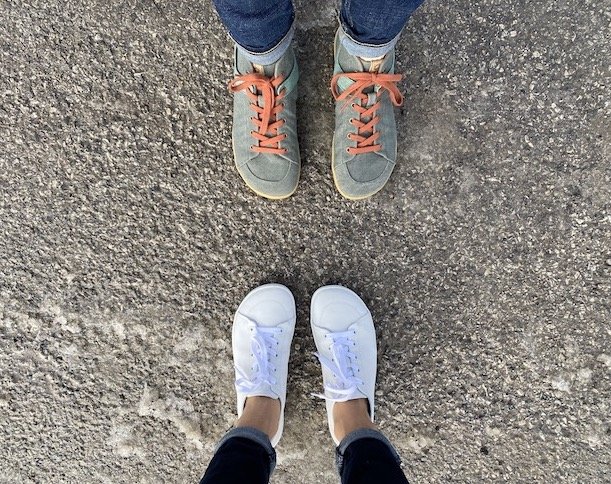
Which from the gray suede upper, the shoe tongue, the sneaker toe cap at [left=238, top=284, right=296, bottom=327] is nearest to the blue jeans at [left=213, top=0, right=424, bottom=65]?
the shoe tongue

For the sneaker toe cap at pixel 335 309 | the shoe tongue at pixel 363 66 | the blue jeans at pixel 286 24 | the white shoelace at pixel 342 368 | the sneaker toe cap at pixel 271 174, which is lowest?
the white shoelace at pixel 342 368

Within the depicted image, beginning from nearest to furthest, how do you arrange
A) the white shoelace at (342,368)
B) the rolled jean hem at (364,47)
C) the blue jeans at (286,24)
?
the blue jeans at (286,24) → the rolled jean hem at (364,47) → the white shoelace at (342,368)

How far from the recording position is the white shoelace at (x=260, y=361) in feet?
4.59

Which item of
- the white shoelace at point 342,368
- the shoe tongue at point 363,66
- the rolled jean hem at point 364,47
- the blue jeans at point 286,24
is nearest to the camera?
the blue jeans at point 286,24

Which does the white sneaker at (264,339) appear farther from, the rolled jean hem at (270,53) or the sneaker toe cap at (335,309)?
the rolled jean hem at (270,53)

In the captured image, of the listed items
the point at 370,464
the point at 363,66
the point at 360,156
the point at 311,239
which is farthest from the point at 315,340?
the point at 363,66

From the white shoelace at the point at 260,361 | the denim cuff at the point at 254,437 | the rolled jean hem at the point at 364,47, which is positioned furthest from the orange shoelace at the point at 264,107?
the denim cuff at the point at 254,437

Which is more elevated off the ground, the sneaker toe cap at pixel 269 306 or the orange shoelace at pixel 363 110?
the orange shoelace at pixel 363 110

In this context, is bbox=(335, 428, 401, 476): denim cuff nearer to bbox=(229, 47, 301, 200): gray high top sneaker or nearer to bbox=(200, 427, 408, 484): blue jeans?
bbox=(200, 427, 408, 484): blue jeans

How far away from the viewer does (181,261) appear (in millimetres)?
1482

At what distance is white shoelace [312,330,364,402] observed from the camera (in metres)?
1.39

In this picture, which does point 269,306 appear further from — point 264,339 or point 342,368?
point 342,368

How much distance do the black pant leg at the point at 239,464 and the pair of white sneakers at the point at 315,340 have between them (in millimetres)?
217

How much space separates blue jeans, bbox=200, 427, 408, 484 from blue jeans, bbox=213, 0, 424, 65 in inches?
38.1
